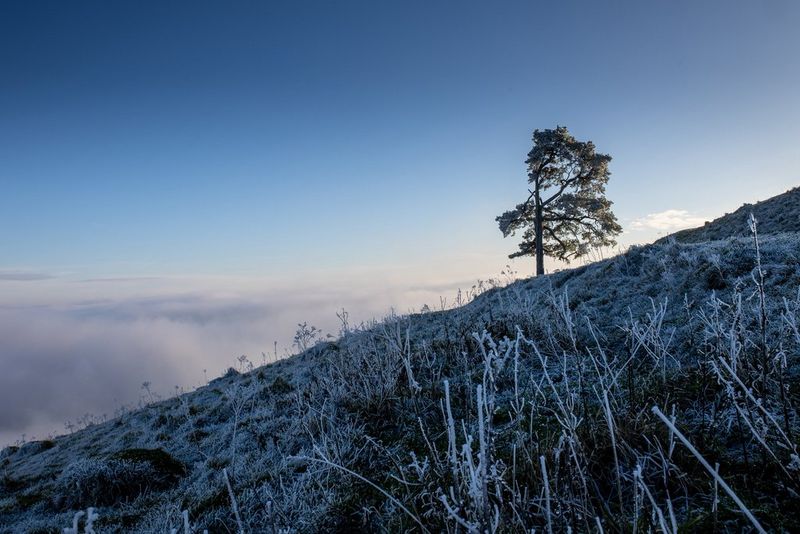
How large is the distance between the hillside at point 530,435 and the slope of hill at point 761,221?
9.01 meters

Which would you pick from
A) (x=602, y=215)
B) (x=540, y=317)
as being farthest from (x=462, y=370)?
(x=602, y=215)

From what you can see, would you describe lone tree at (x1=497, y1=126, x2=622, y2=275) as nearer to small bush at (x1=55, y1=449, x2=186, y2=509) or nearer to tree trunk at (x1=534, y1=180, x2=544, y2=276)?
tree trunk at (x1=534, y1=180, x2=544, y2=276)

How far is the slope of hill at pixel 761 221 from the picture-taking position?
15086mm

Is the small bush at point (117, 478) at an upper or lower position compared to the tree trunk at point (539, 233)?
lower

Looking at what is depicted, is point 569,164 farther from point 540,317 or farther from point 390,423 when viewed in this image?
point 390,423

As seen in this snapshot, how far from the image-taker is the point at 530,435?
2.52m

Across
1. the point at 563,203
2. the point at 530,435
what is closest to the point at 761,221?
the point at 563,203

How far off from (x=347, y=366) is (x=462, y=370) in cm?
171

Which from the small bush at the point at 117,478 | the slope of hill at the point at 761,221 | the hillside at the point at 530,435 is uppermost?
the slope of hill at the point at 761,221

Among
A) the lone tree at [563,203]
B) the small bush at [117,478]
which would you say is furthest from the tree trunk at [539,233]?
the small bush at [117,478]

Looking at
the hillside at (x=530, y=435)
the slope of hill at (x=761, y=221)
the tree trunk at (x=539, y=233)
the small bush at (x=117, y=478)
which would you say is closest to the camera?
the hillside at (x=530, y=435)

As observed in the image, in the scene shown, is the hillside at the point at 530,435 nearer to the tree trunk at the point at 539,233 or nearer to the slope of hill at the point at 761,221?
the slope of hill at the point at 761,221

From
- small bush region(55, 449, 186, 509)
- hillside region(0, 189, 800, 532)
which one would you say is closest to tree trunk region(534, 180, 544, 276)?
hillside region(0, 189, 800, 532)

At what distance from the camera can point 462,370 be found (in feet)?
18.5
